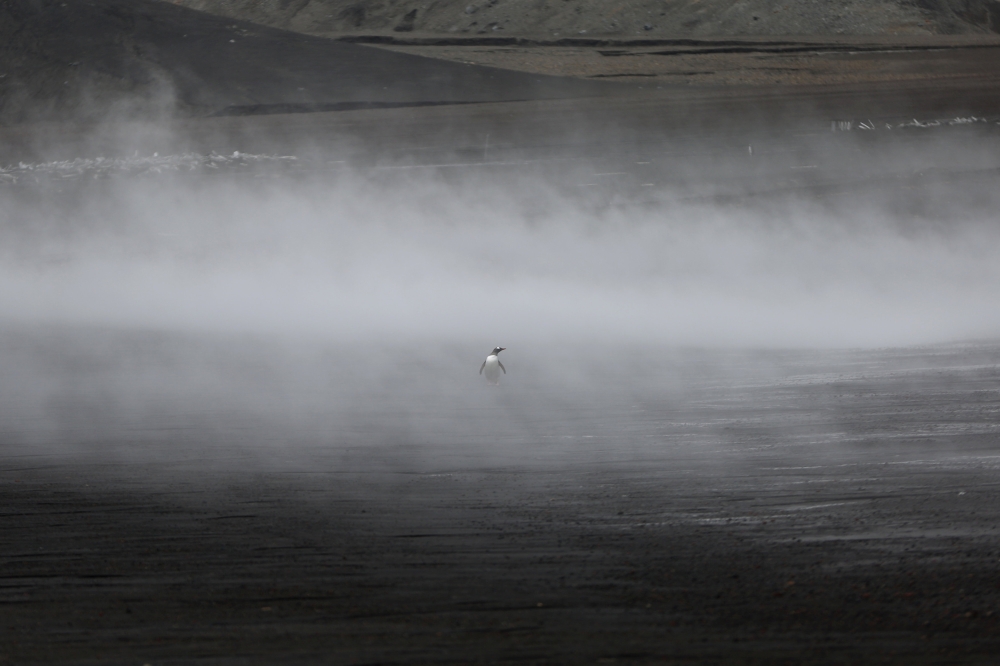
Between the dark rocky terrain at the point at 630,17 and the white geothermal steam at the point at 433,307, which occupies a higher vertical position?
the dark rocky terrain at the point at 630,17

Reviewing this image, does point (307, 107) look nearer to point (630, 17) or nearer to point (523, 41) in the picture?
point (523, 41)

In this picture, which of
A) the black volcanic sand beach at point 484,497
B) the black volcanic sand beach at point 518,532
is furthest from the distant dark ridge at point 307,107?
the black volcanic sand beach at point 518,532

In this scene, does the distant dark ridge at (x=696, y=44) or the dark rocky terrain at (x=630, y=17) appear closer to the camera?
the distant dark ridge at (x=696, y=44)

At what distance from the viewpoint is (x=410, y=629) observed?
615cm

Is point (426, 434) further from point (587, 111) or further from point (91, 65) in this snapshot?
point (91, 65)

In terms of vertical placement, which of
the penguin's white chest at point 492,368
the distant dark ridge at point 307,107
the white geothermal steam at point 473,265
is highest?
the distant dark ridge at point 307,107

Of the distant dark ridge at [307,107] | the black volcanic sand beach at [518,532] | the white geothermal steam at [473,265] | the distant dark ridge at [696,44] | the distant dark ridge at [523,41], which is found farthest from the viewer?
the distant dark ridge at [523,41]

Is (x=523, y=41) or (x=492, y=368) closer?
(x=492, y=368)

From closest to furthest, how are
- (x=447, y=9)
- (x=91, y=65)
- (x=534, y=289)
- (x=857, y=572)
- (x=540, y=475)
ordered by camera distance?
(x=857, y=572) < (x=540, y=475) < (x=534, y=289) < (x=91, y=65) < (x=447, y=9)

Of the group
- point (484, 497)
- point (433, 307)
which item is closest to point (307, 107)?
point (433, 307)

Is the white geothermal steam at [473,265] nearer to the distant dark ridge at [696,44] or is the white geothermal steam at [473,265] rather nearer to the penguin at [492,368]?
the penguin at [492,368]

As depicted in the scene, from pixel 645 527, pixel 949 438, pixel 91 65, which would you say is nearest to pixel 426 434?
pixel 645 527

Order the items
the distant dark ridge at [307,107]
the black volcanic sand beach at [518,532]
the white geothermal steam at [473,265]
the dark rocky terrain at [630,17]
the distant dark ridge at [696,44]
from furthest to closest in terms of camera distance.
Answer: the dark rocky terrain at [630,17] < the distant dark ridge at [696,44] < the distant dark ridge at [307,107] < the white geothermal steam at [473,265] < the black volcanic sand beach at [518,532]

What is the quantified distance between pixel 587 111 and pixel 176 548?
25.1 m
